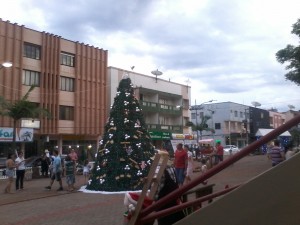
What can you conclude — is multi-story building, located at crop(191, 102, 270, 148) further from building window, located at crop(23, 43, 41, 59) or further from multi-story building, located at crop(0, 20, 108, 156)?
building window, located at crop(23, 43, 41, 59)

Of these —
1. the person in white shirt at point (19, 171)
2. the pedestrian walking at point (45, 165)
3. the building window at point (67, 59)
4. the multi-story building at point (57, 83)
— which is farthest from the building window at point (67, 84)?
the person in white shirt at point (19, 171)

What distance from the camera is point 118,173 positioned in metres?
13.9

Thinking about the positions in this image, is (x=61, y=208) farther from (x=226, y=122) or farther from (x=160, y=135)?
(x=226, y=122)

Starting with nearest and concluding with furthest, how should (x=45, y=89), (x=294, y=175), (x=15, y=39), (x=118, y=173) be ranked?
(x=294, y=175), (x=118, y=173), (x=15, y=39), (x=45, y=89)

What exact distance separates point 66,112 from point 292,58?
25306mm

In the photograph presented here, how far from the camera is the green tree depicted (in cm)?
1941

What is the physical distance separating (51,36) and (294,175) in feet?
126

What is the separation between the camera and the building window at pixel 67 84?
3969cm

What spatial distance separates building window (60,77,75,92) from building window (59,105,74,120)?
1795mm

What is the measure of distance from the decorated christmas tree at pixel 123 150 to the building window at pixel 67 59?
2602 cm

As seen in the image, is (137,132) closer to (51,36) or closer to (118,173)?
(118,173)

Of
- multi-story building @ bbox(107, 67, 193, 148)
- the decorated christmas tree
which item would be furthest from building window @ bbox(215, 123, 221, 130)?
the decorated christmas tree

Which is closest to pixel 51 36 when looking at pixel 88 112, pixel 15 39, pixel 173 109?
pixel 15 39

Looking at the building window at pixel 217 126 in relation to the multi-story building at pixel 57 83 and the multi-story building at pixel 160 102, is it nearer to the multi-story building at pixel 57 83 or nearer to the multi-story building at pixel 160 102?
the multi-story building at pixel 160 102
